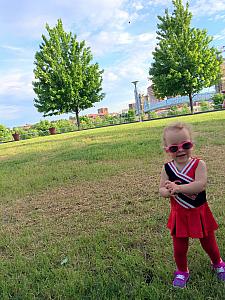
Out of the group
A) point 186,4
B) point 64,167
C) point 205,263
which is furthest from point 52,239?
point 186,4

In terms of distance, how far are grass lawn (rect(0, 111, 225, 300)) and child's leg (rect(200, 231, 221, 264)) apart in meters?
0.10

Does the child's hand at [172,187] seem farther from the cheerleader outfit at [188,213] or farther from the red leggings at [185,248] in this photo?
the red leggings at [185,248]

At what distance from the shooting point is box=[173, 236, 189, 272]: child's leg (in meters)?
1.79

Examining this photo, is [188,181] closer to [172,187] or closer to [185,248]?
[172,187]

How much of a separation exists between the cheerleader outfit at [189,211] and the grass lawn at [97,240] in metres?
0.24

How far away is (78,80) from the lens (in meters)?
29.4

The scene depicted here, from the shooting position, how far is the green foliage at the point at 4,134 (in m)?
30.3

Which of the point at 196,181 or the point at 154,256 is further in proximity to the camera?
the point at 154,256

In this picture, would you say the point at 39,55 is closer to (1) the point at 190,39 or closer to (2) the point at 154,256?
(1) the point at 190,39

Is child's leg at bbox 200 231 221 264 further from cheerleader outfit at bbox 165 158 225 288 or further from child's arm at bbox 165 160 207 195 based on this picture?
child's arm at bbox 165 160 207 195

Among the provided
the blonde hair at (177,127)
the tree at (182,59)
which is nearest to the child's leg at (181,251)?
the blonde hair at (177,127)

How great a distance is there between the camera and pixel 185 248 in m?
1.81

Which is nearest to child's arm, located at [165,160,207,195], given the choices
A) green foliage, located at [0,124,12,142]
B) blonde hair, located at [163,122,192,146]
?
blonde hair, located at [163,122,192,146]

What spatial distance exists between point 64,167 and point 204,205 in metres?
4.71
